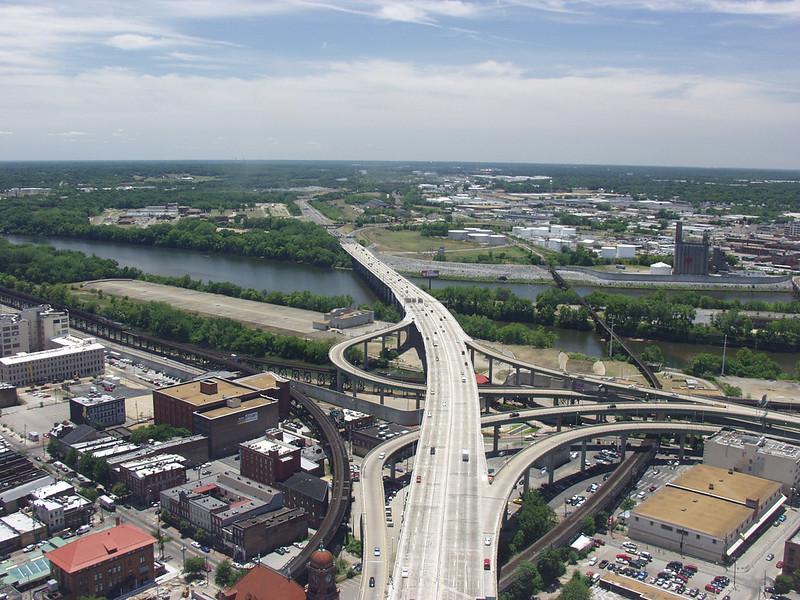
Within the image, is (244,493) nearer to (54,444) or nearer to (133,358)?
(54,444)

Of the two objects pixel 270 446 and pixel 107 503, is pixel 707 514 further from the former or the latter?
pixel 107 503

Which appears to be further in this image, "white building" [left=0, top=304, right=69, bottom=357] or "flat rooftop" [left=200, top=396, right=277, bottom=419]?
"white building" [left=0, top=304, right=69, bottom=357]

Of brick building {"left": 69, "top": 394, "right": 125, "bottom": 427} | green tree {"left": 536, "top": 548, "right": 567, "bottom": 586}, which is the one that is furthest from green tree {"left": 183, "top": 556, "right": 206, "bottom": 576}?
brick building {"left": 69, "top": 394, "right": 125, "bottom": 427}

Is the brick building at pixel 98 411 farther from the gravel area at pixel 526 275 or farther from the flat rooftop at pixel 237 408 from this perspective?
the gravel area at pixel 526 275

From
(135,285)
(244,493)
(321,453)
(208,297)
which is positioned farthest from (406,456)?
(135,285)

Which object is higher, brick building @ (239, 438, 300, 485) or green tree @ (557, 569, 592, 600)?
brick building @ (239, 438, 300, 485)

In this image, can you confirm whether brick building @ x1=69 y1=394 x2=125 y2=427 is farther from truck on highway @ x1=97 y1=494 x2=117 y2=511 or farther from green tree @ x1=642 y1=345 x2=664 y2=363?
green tree @ x1=642 y1=345 x2=664 y2=363
